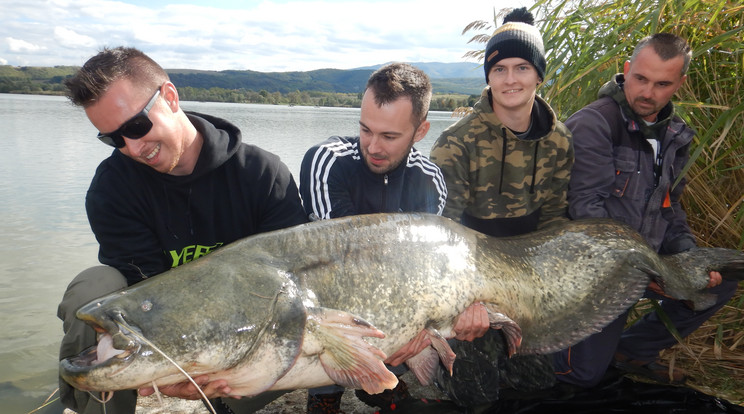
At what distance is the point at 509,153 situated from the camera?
330 cm

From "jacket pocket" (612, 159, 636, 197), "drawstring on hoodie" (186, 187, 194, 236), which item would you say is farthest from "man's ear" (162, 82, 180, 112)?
"jacket pocket" (612, 159, 636, 197)

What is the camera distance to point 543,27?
4.62 m

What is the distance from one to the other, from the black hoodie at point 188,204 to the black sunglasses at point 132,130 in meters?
0.29

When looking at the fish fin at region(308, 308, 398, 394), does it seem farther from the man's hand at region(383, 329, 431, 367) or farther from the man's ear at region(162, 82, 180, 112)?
the man's ear at region(162, 82, 180, 112)

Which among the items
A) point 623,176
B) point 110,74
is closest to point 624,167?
point 623,176

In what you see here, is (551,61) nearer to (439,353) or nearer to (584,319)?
(584,319)

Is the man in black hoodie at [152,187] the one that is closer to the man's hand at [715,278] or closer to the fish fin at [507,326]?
the fish fin at [507,326]

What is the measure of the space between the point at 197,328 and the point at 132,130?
1162 millimetres

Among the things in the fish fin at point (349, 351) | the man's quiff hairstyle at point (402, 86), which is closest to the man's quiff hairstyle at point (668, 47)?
the man's quiff hairstyle at point (402, 86)

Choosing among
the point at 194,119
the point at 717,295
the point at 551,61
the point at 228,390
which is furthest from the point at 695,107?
the point at 228,390

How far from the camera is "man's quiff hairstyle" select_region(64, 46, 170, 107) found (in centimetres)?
239

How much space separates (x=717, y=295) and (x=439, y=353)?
6.77 feet

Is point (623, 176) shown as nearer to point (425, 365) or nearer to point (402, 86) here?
point (402, 86)

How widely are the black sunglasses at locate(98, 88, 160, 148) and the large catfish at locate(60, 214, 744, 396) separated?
82 centimetres
